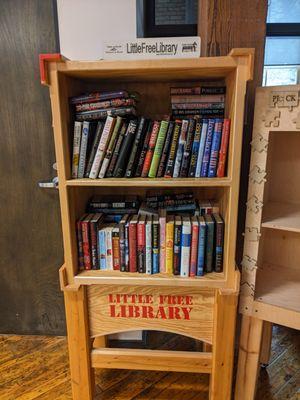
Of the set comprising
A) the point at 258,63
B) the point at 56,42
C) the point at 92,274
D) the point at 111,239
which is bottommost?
the point at 92,274

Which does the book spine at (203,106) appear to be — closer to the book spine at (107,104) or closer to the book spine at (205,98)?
the book spine at (205,98)

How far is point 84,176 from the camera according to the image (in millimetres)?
1118

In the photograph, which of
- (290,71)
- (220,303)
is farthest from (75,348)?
(290,71)

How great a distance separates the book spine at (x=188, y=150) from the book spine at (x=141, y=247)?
0.84 ft

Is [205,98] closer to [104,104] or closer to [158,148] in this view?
[158,148]

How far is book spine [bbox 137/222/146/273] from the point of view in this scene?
115 cm

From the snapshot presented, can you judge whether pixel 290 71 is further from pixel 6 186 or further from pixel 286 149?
pixel 6 186

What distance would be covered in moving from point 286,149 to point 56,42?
1183 mm

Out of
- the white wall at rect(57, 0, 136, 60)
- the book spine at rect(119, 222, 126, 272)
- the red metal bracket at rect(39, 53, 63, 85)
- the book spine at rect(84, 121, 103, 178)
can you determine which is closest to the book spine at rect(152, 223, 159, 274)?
the book spine at rect(119, 222, 126, 272)

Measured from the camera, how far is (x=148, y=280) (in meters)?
1.14

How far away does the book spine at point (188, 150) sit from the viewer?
1.07 meters

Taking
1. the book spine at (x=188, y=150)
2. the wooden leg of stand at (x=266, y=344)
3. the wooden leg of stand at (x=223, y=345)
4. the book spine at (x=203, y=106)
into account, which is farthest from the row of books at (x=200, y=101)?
the wooden leg of stand at (x=266, y=344)

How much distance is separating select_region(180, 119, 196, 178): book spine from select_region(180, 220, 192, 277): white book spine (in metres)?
0.20

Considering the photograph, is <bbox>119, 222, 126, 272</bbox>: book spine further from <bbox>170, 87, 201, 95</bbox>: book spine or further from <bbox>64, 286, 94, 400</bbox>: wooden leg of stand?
<bbox>170, 87, 201, 95</bbox>: book spine
